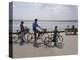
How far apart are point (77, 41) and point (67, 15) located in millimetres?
389

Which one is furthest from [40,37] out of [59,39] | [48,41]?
[59,39]

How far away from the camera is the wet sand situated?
A: 6.90ft

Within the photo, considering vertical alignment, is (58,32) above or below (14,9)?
below

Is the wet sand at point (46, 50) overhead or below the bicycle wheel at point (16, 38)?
below

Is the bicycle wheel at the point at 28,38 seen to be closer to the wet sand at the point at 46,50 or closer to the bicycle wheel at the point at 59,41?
the wet sand at the point at 46,50

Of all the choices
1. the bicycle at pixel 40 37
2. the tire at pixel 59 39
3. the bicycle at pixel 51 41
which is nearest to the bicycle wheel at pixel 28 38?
the bicycle at pixel 40 37

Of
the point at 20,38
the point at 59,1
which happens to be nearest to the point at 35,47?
the point at 20,38

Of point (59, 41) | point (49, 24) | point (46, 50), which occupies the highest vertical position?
point (49, 24)

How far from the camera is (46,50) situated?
87.7 inches

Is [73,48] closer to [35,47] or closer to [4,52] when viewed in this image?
[35,47]

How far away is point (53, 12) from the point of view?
2.25 m

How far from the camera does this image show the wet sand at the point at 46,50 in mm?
2104

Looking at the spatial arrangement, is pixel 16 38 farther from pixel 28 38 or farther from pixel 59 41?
pixel 59 41

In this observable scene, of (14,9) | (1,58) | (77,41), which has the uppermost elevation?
(14,9)
